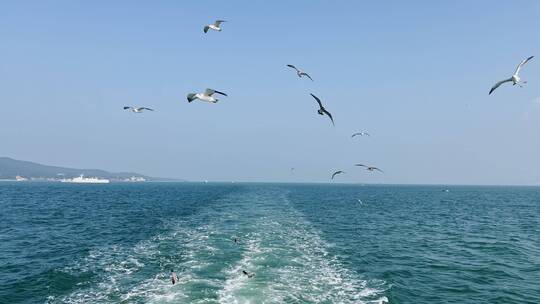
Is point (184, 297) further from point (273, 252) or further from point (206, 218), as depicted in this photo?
point (206, 218)

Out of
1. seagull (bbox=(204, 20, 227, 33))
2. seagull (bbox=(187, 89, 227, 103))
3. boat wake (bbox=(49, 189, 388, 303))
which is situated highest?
seagull (bbox=(204, 20, 227, 33))

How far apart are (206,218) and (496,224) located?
47714 millimetres

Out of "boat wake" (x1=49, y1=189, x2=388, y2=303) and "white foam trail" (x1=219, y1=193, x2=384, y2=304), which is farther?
"white foam trail" (x1=219, y1=193, x2=384, y2=304)

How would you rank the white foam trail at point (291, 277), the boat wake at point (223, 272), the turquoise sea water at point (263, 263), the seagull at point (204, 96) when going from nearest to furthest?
the seagull at point (204, 96), the boat wake at point (223, 272), the white foam trail at point (291, 277), the turquoise sea water at point (263, 263)

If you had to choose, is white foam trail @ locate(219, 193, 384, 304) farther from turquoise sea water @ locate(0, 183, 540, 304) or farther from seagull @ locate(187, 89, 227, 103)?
seagull @ locate(187, 89, 227, 103)

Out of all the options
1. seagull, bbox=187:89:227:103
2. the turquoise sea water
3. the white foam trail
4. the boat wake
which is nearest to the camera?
seagull, bbox=187:89:227:103

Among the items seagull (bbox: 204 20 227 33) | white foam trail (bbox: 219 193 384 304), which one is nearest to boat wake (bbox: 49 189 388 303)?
white foam trail (bbox: 219 193 384 304)

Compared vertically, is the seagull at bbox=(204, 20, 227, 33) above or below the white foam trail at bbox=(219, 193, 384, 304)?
above

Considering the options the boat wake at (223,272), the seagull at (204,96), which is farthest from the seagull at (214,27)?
the boat wake at (223,272)

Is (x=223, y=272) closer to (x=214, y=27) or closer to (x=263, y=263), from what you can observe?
(x=263, y=263)

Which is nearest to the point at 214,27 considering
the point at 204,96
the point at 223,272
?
the point at 204,96

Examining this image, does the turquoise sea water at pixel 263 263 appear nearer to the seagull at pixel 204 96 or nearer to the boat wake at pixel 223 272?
the boat wake at pixel 223 272

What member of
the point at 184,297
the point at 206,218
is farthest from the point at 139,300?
the point at 206,218

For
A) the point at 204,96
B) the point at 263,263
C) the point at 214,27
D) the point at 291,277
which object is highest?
the point at 214,27
